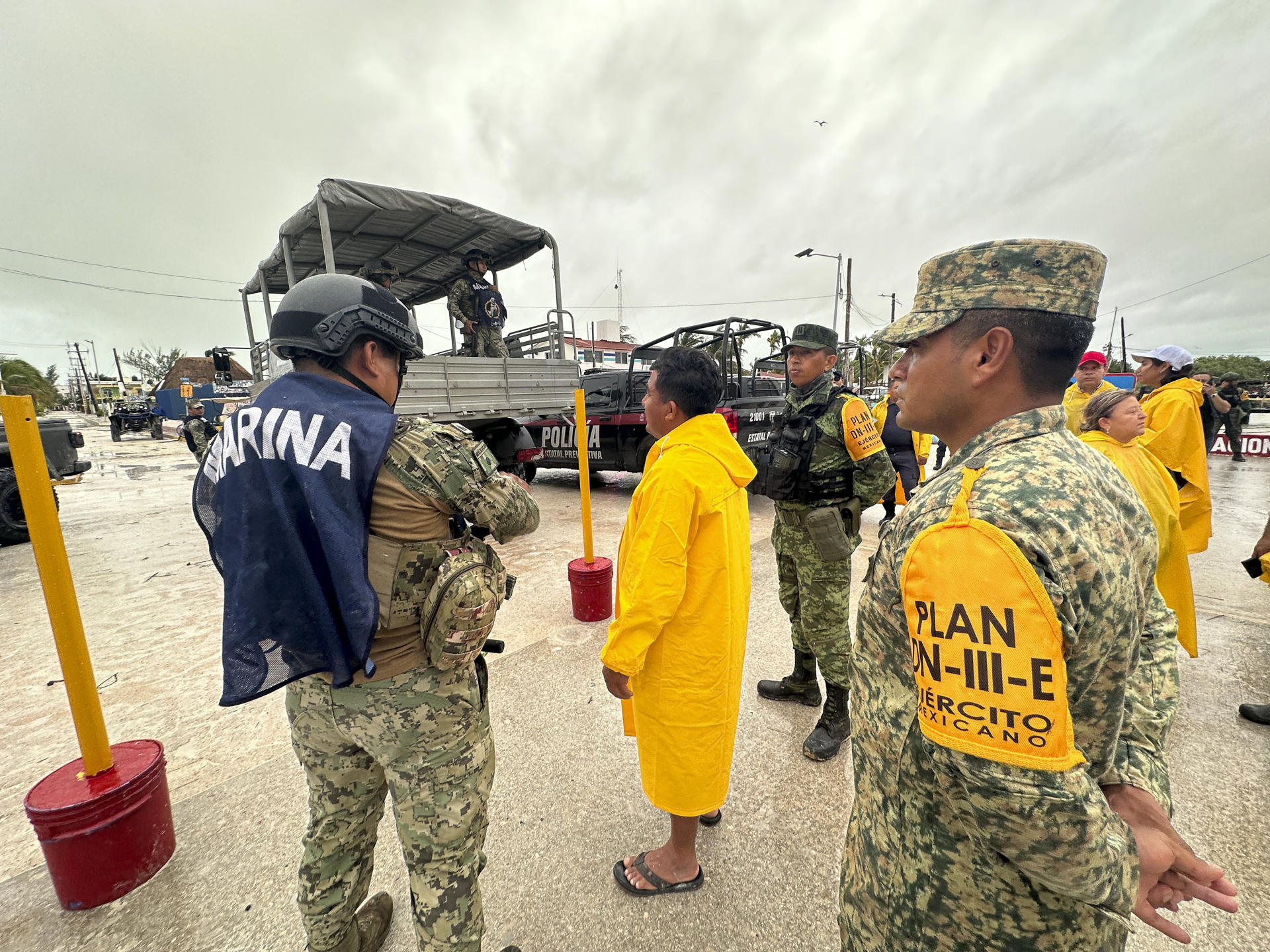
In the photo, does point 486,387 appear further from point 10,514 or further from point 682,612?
point 10,514

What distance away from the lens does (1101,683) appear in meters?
0.78

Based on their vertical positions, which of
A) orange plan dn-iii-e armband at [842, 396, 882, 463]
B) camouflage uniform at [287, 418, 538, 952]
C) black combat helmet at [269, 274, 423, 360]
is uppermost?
black combat helmet at [269, 274, 423, 360]

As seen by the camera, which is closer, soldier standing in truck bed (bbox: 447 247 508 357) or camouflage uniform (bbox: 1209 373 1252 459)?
soldier standing in truck bed (bbox: 447 247 508 357)

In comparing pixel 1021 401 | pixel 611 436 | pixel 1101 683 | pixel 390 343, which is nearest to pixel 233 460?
pixel 390 343

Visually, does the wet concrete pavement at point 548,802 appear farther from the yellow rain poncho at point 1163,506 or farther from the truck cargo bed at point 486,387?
the truck cargo bed at point 486,387

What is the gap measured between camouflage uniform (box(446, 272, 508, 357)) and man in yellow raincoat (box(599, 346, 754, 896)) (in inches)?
214

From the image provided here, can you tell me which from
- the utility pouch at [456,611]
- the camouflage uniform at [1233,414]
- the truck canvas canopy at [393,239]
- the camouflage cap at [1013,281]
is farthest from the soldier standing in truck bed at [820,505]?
the camouflage uniform at [1233,414]

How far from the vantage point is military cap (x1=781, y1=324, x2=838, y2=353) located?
274cm

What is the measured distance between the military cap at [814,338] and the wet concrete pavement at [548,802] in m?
1.95

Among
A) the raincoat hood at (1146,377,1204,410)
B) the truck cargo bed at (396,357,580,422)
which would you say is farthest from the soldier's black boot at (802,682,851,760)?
the truck cargo bed at (396,357,580,422)

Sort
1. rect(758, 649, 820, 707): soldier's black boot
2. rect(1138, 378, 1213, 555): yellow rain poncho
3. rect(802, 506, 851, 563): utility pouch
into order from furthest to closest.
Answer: rect(1138, 378, 1213, 555): yellow rain poncho < rect(758, 649, 820, 707): soldier's black boot < rect(802, 506, 851, 563): utility pouch

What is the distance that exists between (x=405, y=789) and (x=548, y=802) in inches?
41.1

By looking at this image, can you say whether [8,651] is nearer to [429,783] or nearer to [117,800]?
[117,800]

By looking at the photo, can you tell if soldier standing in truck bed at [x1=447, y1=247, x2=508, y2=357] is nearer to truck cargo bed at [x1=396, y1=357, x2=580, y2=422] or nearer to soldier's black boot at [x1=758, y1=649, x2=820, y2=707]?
truck cargo bed at [x1=396, y1=357, x2=580, y2=422]
